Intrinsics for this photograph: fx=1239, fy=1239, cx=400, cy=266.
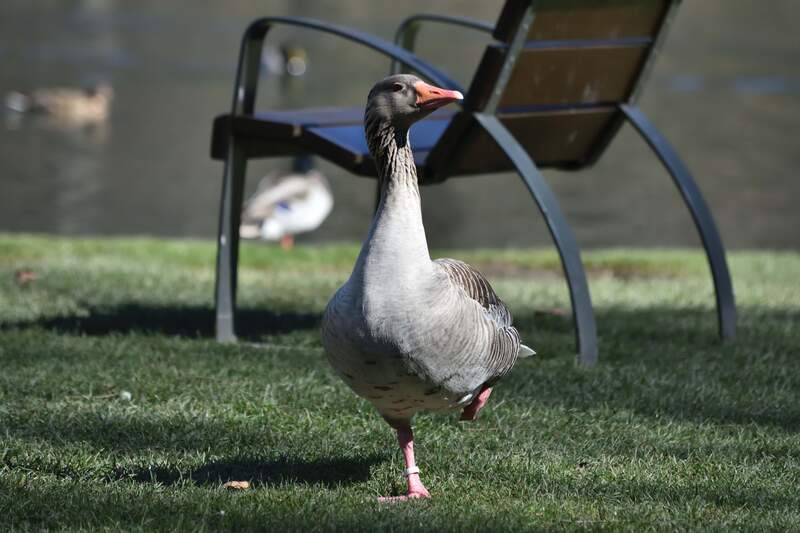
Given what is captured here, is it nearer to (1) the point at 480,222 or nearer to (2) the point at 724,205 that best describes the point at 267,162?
(1) the point at 480,222

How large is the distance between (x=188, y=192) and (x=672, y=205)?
6.98 m

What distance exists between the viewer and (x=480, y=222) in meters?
16.3

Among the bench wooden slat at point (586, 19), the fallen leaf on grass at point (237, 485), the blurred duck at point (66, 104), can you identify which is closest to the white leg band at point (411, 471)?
the fallen leaf on grass at point (237, 485)

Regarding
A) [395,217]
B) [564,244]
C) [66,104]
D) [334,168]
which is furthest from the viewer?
[66,104]

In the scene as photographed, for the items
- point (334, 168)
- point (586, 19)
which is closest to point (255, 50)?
point (586, 19)

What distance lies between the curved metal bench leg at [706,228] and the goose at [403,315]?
8.13 feet

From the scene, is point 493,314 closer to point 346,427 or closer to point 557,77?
point 346,427

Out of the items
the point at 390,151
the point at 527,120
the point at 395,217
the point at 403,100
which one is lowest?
the point at 395,217

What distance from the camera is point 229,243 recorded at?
6.20m

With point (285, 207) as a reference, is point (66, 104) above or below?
above

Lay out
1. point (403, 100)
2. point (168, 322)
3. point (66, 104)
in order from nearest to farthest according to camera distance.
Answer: point (403, 100) → point (168, 322) → point (66, 104)

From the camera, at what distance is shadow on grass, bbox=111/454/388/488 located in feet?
12.8

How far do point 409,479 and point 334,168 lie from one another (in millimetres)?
16984

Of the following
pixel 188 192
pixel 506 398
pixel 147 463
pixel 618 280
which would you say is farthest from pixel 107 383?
pixel 188 192
